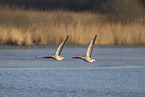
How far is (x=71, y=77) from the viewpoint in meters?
9.77

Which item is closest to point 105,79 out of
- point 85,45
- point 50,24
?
point 85,45

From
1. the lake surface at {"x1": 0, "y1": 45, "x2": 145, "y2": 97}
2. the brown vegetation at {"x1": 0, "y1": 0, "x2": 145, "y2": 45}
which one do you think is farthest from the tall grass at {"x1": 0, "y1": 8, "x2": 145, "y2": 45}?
the lake surface at {"x1": 0, "y1": 45, "x2": 145, "y2": 97}

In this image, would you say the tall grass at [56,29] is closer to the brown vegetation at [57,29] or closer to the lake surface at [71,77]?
the brown vegetation at [57,29]

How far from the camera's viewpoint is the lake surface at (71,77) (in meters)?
8.09

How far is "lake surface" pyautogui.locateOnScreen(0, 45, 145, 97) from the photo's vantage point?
318 inches

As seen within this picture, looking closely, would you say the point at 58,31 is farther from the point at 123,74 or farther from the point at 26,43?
the point at 123,74

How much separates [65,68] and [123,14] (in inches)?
725

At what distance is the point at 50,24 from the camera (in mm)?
23016

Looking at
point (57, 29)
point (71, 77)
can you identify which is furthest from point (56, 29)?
point (71, 77)

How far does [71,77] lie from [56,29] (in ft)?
37.2

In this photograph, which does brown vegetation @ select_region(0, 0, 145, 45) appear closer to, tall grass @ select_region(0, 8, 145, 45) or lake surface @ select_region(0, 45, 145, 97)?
tall grass @ select_region(0, 8, 145, 45)

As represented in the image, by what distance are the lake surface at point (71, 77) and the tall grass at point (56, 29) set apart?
517cm

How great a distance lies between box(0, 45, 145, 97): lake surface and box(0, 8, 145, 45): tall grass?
5172 millimetres

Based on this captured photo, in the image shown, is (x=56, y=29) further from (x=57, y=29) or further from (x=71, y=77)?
(x=71, y=77)
